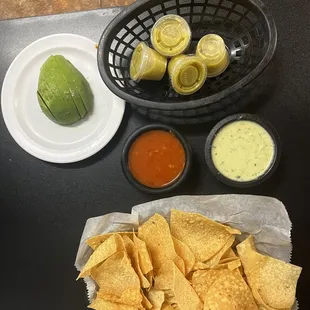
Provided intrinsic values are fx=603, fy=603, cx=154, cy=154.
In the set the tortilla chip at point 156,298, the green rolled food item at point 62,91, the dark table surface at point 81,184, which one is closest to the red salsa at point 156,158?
the dark table surface at point 81,184

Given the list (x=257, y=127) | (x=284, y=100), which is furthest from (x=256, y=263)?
(x=284, y=100)

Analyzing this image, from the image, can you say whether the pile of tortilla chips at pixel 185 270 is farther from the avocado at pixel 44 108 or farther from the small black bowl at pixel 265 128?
the avocado at pixel 44 108

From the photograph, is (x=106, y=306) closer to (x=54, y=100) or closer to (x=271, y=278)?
(x=271, y=278)

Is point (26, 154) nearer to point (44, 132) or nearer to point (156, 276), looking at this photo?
point (44, 132)

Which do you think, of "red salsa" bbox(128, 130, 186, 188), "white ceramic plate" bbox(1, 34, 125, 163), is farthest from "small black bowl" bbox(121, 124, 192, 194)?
"white ceramic plate" bbox(1, 34, 125, 163)

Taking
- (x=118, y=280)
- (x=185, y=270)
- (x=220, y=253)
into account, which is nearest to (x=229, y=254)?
(x=220, y=253)

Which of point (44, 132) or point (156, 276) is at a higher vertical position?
point (44, 132)

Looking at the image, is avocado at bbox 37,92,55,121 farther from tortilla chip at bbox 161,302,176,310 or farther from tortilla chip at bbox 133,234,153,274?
tortilla chip at bbox 161,302,176,310
